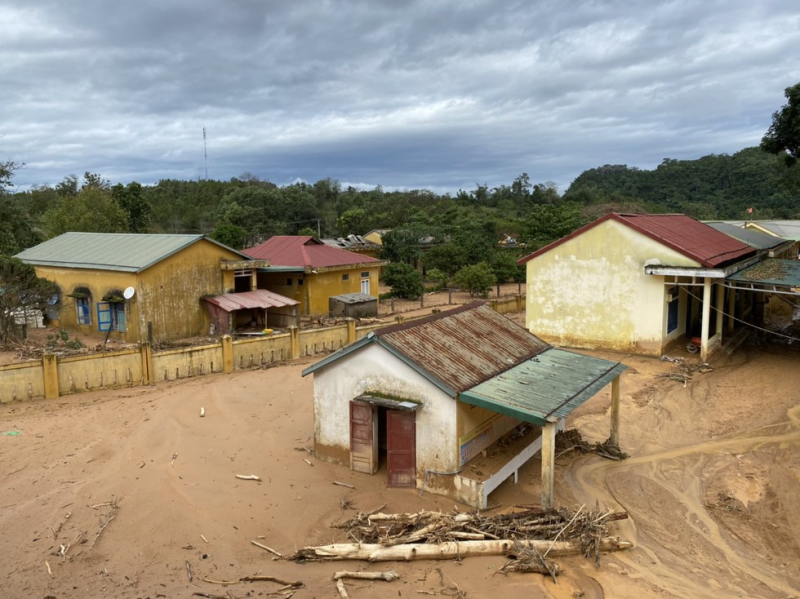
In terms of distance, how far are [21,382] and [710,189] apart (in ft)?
298

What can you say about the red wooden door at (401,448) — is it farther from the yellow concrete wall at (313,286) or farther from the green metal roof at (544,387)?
the yellow concrete wall at (313,286)

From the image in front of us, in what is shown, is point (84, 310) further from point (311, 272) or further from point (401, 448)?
point (401, 448)

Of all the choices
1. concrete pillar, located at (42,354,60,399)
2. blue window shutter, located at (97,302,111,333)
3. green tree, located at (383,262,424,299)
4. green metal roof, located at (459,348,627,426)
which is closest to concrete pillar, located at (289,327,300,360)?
concrete pillar, located at (42,354,60,399)

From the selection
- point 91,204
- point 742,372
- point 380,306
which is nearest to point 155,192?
point 91,204

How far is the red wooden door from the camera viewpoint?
32.0 feet

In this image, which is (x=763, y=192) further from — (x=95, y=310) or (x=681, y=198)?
(x=95, y=310)

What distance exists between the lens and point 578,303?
2095 centimetres

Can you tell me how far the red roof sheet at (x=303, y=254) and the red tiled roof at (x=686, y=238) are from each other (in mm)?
10929

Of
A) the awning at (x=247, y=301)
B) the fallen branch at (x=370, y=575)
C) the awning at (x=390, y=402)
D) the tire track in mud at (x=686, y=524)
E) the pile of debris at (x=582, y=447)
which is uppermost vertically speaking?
the awning at (x=390, y=402)

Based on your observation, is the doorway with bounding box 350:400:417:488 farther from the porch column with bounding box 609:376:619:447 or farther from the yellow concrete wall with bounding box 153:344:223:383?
the yellow concrete wall with bounding box 153:344:223:383

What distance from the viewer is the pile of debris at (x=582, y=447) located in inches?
460

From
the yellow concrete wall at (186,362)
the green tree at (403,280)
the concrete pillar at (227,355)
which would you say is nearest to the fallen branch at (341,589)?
the yellow concrete wall at (186,362)

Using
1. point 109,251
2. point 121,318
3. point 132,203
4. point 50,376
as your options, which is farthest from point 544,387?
point 132,203

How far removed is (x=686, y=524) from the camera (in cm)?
931
